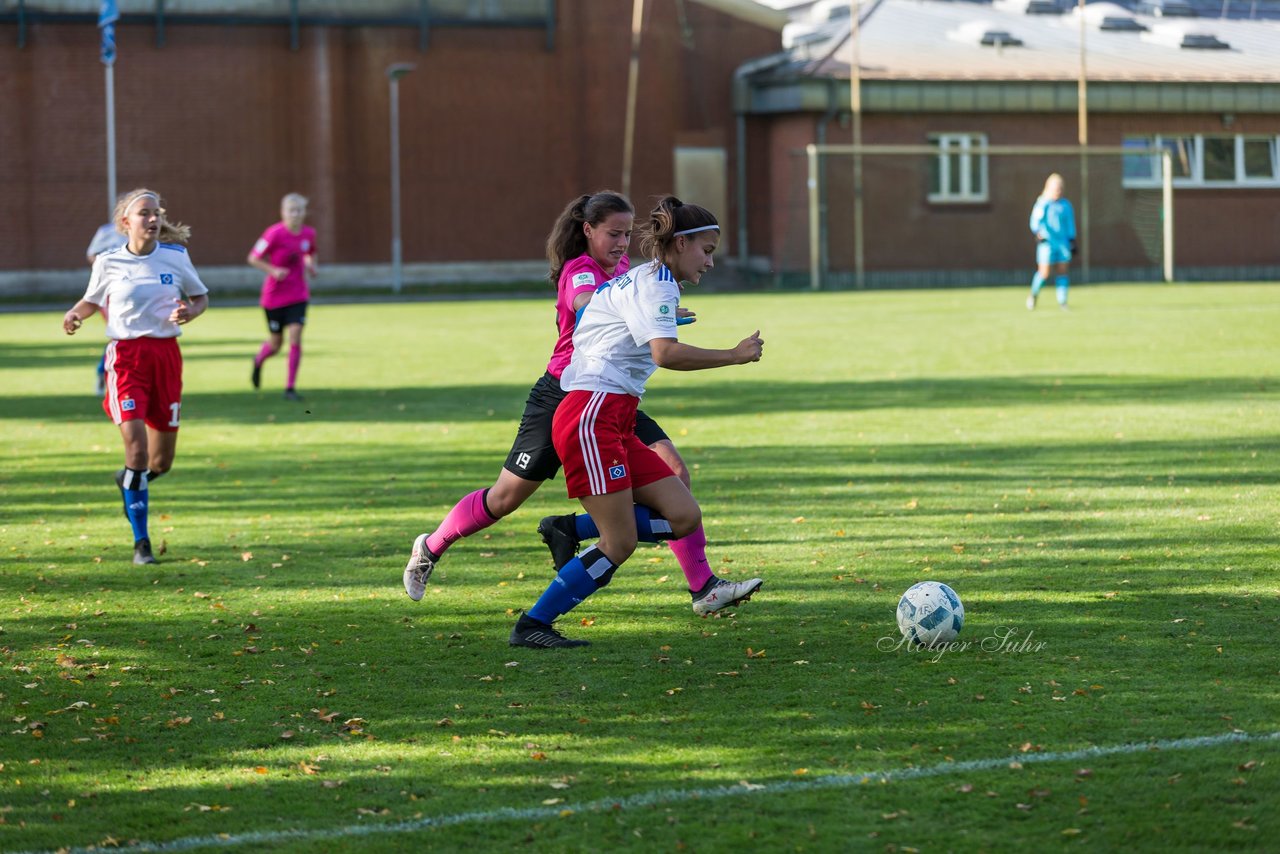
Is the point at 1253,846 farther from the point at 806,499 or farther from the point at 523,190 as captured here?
the point at 523,190

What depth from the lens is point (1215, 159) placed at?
43125 mm

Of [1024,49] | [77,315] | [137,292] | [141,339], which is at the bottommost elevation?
[141,339]

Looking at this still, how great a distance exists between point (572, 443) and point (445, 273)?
3768 centimetres

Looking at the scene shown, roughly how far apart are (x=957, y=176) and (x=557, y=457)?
36.7 m

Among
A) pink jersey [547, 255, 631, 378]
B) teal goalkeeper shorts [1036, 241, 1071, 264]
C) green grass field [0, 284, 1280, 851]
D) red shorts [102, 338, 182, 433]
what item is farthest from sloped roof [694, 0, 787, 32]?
pink jersey [547, 255, 631, 378]

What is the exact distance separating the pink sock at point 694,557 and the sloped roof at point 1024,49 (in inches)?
1392

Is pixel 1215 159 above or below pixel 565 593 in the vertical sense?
above

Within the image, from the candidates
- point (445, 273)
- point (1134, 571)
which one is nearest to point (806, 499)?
point (1134, 571)

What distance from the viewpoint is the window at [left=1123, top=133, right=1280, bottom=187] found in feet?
140

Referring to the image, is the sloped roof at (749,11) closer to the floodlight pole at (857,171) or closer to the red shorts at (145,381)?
the floodlight pole at (857,171)

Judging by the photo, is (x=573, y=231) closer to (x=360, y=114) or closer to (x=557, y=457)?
(x=557, y=457)

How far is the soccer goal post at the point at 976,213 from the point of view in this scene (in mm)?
40656

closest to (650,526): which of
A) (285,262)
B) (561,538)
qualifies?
(561,538)

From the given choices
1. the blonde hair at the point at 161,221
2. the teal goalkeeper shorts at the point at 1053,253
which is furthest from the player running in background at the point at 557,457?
the teal goalkeeper shorts at the point at 1053,253
